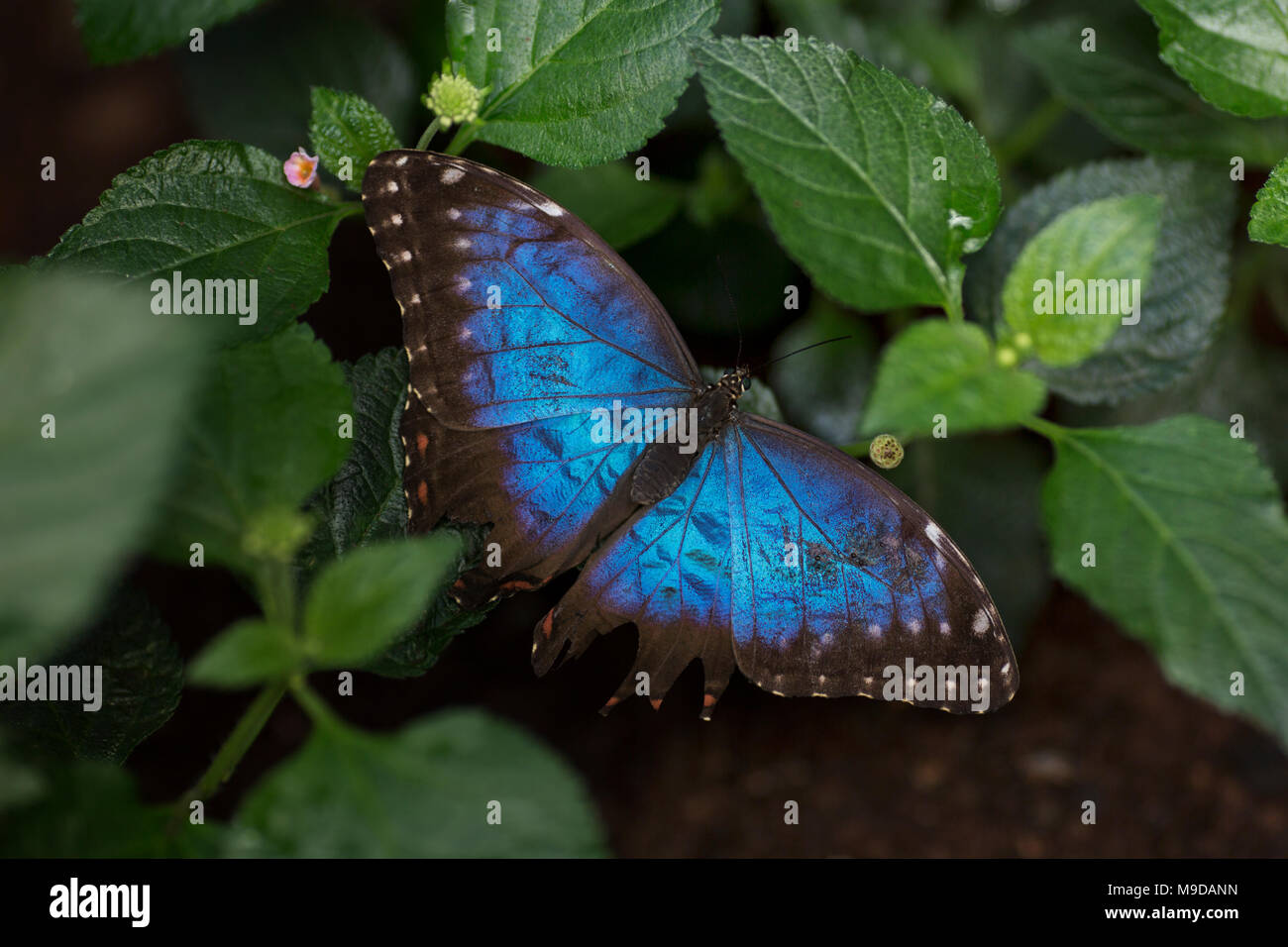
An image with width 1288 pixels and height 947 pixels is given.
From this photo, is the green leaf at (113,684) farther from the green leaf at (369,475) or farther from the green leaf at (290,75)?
the green leaf at (290,75)

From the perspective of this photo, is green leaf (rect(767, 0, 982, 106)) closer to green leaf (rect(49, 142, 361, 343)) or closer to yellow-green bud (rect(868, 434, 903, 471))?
yellow-green bud (rect(868, 434, 903, 471))

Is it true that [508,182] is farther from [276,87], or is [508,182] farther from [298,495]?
[276,87]

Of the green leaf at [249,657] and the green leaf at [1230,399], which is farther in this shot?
the green leaf at [1230,399]

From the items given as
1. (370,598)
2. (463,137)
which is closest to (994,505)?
(463,137)

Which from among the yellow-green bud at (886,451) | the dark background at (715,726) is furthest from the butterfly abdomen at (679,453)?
the dark background at (715,726)

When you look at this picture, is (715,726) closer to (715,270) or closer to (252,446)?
(715,270)
